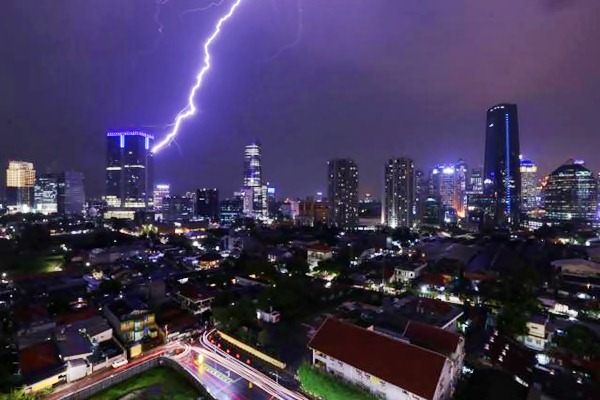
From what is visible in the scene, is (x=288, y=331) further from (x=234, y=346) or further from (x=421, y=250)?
(x=421, y=250)

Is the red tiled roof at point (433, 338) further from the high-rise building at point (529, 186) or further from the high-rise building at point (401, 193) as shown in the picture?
the high-rise building at point (529, 186)

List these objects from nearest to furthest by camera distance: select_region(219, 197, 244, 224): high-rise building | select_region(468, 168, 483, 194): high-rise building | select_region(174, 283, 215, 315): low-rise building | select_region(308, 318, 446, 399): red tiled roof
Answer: select_region(308, 318, 446, 399): red tiled roof < select_region(174, 283, 215, 315): low-rise building < select_region(219, 197, 244, 224): high-rise building < select_region(468, 168, 483, 194): high-rise building

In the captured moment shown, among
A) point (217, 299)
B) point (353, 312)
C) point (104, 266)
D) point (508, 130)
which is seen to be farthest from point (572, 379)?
point (508, 130)

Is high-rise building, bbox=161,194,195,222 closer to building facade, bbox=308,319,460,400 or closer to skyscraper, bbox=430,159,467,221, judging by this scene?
skyscraper, bbox=430,159,467,221

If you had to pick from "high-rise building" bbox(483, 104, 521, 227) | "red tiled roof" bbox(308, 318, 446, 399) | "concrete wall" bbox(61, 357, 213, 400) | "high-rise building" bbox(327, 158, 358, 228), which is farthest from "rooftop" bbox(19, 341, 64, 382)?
"high-rise building" bbox(483, 104, 521, 227)

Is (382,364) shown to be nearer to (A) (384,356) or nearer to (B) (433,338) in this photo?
(A) (384,356)

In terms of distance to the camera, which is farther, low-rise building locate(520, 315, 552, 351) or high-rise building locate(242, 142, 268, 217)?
high-rise building locate(242, 142, 268, 217)

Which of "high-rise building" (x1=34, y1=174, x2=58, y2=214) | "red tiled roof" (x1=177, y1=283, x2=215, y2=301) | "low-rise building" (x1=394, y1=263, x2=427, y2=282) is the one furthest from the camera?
"high-rise building" (x1=34, y1=174, x2=58, y2=214)

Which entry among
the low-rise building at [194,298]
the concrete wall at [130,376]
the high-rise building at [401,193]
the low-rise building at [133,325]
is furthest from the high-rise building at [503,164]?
the concrete wall at [130,376]
